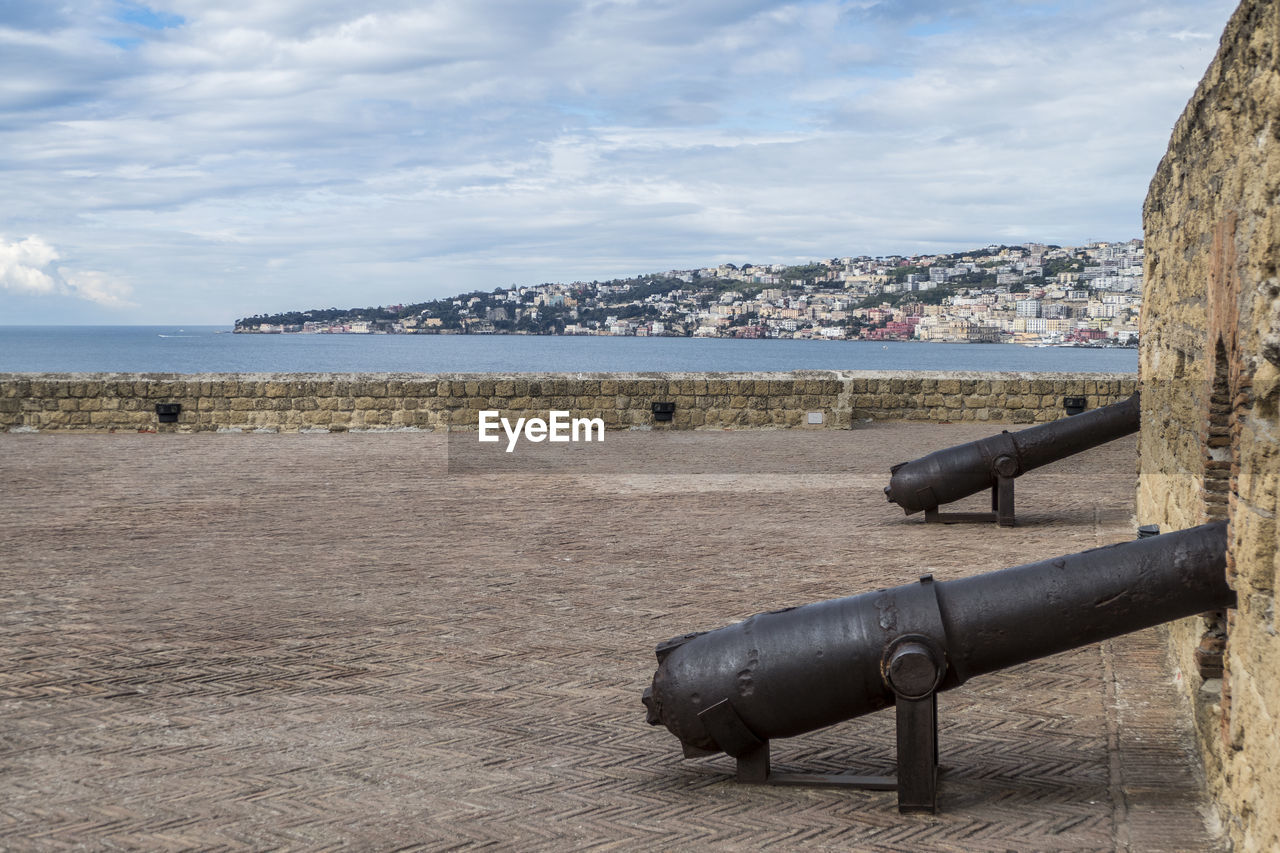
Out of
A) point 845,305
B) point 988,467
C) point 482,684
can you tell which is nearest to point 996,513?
point 988,467

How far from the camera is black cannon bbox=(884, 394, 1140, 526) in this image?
885cm

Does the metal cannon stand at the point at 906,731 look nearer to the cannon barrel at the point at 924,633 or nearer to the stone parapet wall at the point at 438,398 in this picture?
the cannon barrel at the point at 924,633

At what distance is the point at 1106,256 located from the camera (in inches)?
2670

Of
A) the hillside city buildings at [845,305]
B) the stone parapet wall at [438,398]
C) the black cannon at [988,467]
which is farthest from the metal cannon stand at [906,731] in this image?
the hillside city buildings at [845,305]

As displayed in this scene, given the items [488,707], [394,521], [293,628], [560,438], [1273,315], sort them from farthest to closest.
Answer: [560,438] < [394,521] < [293,628] < [488,707] < [1273,315]

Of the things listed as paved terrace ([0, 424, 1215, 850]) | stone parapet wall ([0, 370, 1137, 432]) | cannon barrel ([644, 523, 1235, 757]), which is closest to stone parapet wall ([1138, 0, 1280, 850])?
cannon barrel ([644, 523, 1235, 757])

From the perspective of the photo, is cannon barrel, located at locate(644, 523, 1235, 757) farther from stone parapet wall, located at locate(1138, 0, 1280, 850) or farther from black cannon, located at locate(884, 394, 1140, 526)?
black cannon, located at locate(884, 394, 1140, 526)

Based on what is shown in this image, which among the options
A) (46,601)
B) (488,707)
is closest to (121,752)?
(488,707)

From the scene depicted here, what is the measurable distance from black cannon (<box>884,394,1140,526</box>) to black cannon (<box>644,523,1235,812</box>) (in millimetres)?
5193

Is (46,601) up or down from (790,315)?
down

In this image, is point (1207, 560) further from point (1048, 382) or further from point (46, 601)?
Result: point (1048, 382)

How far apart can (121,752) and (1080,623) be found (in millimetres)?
3452


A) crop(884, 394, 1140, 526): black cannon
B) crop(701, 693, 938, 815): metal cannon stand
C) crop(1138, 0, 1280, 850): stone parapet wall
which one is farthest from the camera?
crop(884, 394, 1140, 526): black cannon

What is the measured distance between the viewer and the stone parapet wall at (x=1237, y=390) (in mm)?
3055
